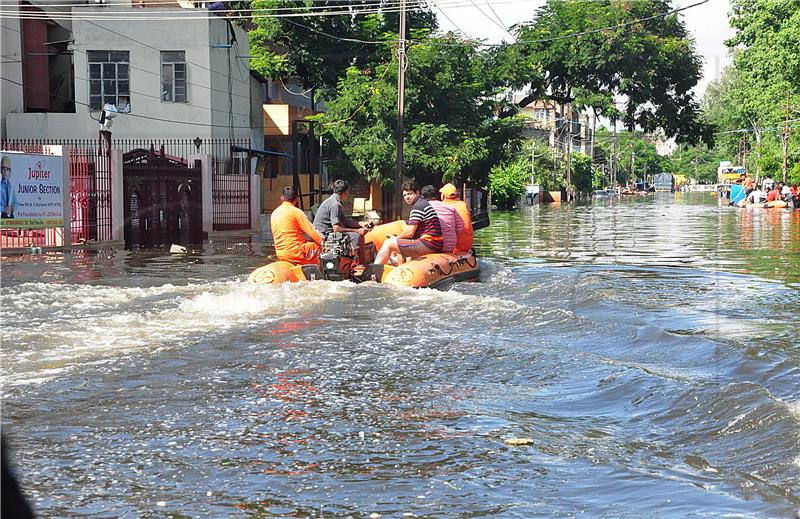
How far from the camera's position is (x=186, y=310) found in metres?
12.1

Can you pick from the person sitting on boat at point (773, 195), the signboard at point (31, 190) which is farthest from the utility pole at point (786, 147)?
the signboard at point (31, 190)

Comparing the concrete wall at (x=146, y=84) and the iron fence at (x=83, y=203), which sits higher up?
the concrete wall at (x=146, y=84)

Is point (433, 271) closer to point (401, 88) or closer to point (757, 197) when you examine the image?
point (401, 88)

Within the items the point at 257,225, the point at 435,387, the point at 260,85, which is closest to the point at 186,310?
the point at 435,387

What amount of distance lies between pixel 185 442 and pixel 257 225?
81.0 feet

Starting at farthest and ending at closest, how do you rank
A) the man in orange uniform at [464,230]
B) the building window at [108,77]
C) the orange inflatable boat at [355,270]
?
the building window at [108,77] < the man in orange uniform at [464,230] < the orange inflatable boat at [355,270]

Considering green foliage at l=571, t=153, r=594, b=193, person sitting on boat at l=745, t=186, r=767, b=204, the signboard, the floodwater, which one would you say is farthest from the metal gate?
green foliage at l=571, t=153, r=594, b=193

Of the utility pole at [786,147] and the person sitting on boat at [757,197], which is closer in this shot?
the person sitting on boat at [757,197]

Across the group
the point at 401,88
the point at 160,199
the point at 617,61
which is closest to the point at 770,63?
the point at 617,61

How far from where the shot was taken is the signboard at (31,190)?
70.3 feet

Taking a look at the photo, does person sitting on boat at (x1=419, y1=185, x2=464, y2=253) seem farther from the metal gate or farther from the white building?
the white building

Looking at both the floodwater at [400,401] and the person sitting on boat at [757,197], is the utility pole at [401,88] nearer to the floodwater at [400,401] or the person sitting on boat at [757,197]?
the floodwater at [400,401]

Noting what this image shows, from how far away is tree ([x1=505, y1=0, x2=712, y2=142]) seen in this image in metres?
44.0

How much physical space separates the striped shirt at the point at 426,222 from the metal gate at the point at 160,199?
1198 centimetres
